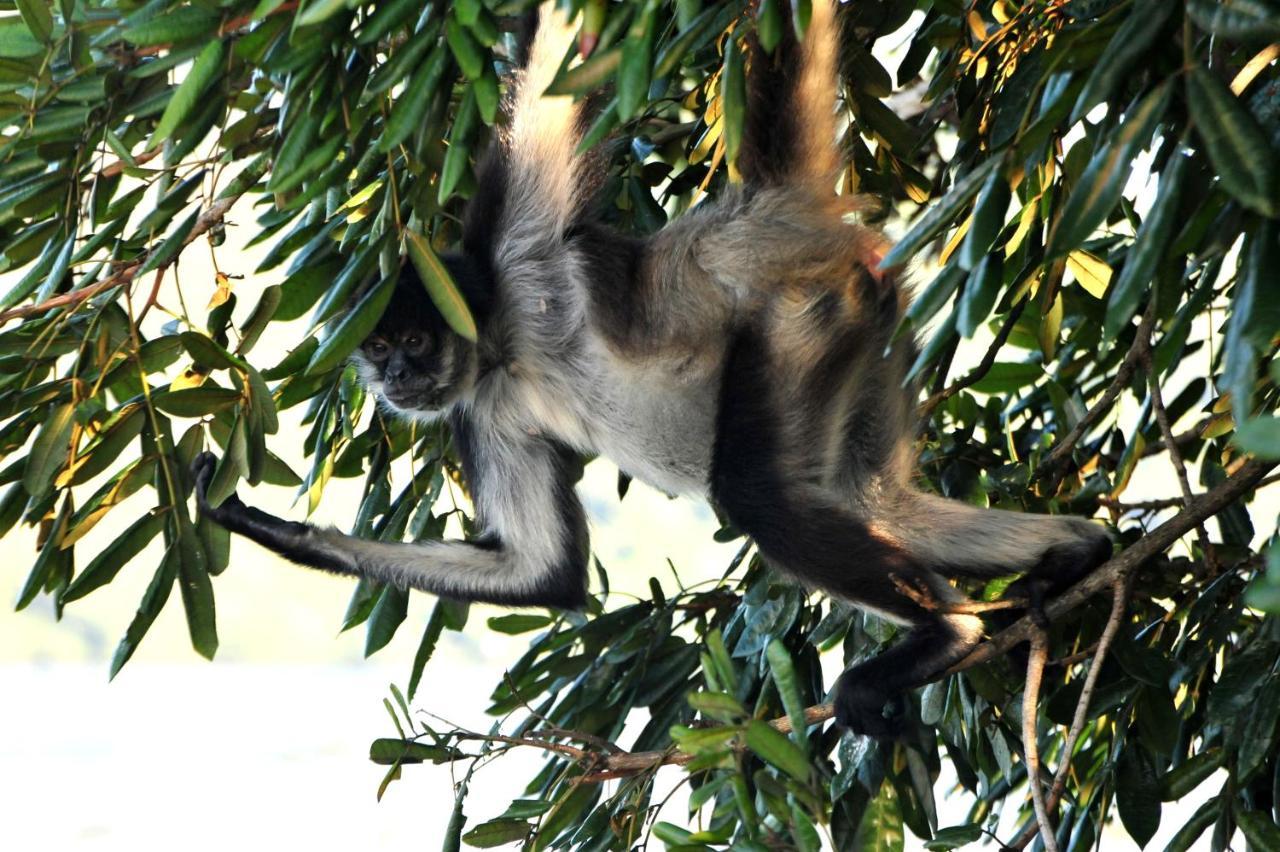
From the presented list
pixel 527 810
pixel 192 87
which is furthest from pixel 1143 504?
pixel 192 87

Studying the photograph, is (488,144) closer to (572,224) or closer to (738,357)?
(572,224)

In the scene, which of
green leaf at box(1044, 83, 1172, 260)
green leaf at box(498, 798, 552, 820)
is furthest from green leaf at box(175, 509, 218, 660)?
green leaf at box(1044, 83, 1172, 260)

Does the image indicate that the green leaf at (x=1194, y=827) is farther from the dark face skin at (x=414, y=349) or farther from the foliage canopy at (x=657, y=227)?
the dark face skin at (x=414, y=349)

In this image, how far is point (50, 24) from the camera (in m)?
1.98

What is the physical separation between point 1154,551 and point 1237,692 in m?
0.29

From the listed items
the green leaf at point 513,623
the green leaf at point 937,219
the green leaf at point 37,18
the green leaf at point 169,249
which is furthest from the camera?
the green leaf at point 513,623

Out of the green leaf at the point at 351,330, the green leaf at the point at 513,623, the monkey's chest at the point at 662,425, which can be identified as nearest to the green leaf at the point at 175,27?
the green leaf at the point at 351,330

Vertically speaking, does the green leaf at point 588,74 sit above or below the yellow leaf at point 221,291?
below

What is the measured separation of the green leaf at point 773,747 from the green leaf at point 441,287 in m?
0.61

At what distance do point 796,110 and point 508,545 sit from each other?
4.00ft

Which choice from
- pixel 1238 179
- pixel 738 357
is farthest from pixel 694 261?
pixel 1238 179

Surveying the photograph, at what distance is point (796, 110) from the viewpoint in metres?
2.35

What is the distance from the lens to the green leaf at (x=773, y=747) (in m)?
1.49

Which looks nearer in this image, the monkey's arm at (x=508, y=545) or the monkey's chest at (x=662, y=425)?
the monkey's chest at (x=662, y=425)
